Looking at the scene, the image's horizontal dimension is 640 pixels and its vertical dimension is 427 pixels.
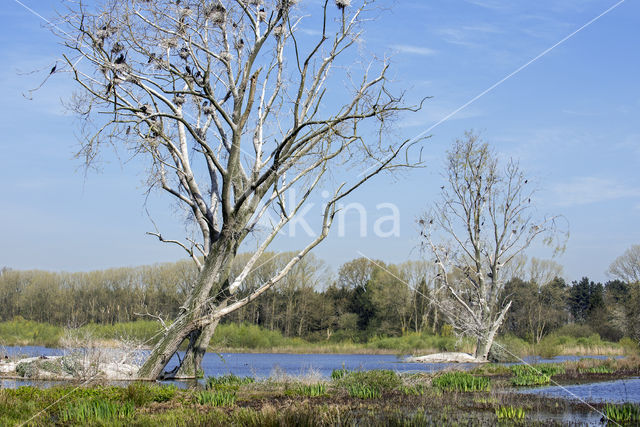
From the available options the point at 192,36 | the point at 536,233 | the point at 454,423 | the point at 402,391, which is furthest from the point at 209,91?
the point at 536,233

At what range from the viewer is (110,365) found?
14898 millimetres

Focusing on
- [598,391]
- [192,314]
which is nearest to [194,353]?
[192,314]

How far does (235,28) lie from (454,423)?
1167cm

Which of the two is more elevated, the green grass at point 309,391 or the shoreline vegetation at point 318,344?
the green grass at point 309,391

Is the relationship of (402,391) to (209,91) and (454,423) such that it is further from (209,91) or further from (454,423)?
(209,91)

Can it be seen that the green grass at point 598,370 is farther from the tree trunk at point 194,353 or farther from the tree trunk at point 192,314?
the tree trunk at point 192,314

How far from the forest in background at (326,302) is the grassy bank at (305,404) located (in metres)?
39.0

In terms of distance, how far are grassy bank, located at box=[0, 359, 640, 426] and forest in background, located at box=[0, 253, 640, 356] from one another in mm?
39002

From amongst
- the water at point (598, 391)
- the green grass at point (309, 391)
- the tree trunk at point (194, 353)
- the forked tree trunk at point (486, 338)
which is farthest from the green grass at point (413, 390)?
the forked tree trunk at point (486, 338)

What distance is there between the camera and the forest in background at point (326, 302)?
56.1 metres

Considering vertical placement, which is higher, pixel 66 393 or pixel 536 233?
pixel 536 233

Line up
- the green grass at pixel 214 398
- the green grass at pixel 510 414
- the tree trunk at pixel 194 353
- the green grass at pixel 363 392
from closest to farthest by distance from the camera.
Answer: the green grass at pixel 510 414
the green grass at pixel 214 398
the green grass at pixel 363 392
the tree trunk at pixel 194 353

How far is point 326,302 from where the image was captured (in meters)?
61.6

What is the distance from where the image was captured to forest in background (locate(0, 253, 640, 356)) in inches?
2208
